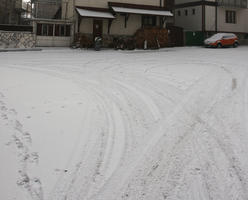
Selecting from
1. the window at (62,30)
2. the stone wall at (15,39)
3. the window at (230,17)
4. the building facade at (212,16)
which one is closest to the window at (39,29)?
the stone wall at (15,39)

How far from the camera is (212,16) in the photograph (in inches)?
1276

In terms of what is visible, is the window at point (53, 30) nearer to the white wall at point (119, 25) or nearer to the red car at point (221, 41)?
the white wall at point (119, 25)

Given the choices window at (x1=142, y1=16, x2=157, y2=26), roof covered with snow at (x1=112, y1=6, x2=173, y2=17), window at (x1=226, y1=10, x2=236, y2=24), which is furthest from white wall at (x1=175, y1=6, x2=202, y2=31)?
window at (x1=142, y1=16, x2=157, y2=26)

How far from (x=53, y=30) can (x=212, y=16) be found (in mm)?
17952

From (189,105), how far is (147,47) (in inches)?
777

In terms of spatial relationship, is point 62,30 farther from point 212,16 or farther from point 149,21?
point 212,16

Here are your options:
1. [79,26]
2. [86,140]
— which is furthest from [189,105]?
[79,26]

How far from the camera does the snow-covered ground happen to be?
4059 mm

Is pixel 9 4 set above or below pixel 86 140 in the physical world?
above

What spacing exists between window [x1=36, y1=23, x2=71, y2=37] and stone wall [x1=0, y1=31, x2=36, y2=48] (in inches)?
40.5

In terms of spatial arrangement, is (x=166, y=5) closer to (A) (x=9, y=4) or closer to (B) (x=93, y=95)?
(A) (x=9, y=4)

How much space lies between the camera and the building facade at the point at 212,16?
105ft

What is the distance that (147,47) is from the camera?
27047mm

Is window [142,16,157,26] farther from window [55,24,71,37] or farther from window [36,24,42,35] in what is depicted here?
window [36,24,42,35]
